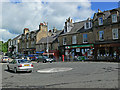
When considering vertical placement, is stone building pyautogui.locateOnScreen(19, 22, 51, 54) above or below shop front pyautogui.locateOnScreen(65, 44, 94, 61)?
above

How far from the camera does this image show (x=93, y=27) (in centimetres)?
3170

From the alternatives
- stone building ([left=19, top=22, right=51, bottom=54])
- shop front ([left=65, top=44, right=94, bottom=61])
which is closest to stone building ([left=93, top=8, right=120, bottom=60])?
shop front ([left=65, top=44, right=94, bottom=61])

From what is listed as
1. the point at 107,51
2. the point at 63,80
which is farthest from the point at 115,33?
the point at 63,80

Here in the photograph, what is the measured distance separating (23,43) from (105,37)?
3783 cm

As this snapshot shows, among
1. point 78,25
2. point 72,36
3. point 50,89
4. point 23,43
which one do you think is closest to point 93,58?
point 72,36

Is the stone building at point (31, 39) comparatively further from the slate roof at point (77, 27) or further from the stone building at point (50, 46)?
the slate roof at point (77, 27)

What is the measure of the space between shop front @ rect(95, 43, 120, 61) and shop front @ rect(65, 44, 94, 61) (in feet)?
5.41

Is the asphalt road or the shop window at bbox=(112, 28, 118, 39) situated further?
the shop window at bbox=(112, 28, 118, 39)

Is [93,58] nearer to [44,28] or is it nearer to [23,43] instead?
→ [44,28]

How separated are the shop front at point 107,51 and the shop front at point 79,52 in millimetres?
1649

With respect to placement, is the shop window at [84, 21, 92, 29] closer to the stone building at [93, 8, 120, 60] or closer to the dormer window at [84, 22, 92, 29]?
the dormer window at [84, 22, 92, 29]

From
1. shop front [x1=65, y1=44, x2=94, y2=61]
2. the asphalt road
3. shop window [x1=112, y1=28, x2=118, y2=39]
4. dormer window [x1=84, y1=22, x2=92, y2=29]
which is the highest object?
dormer window [x1=84, y1=22, x2=92, y2=29]

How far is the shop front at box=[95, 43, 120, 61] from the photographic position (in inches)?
1077

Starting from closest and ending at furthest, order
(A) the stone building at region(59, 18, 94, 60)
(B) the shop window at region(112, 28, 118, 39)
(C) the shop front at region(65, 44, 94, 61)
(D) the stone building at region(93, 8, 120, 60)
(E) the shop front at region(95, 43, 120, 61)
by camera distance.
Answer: (E) the shop front at region(95, 43, 120, 61) < (D) the stone building at region(93, 8, 120, 60) < (B) the shop window at region(112, 28, 118, 39) < (C) the shop front at region(65, 44, 94, 61) < (A) the stone building at region(59, 18, 94, 60)
